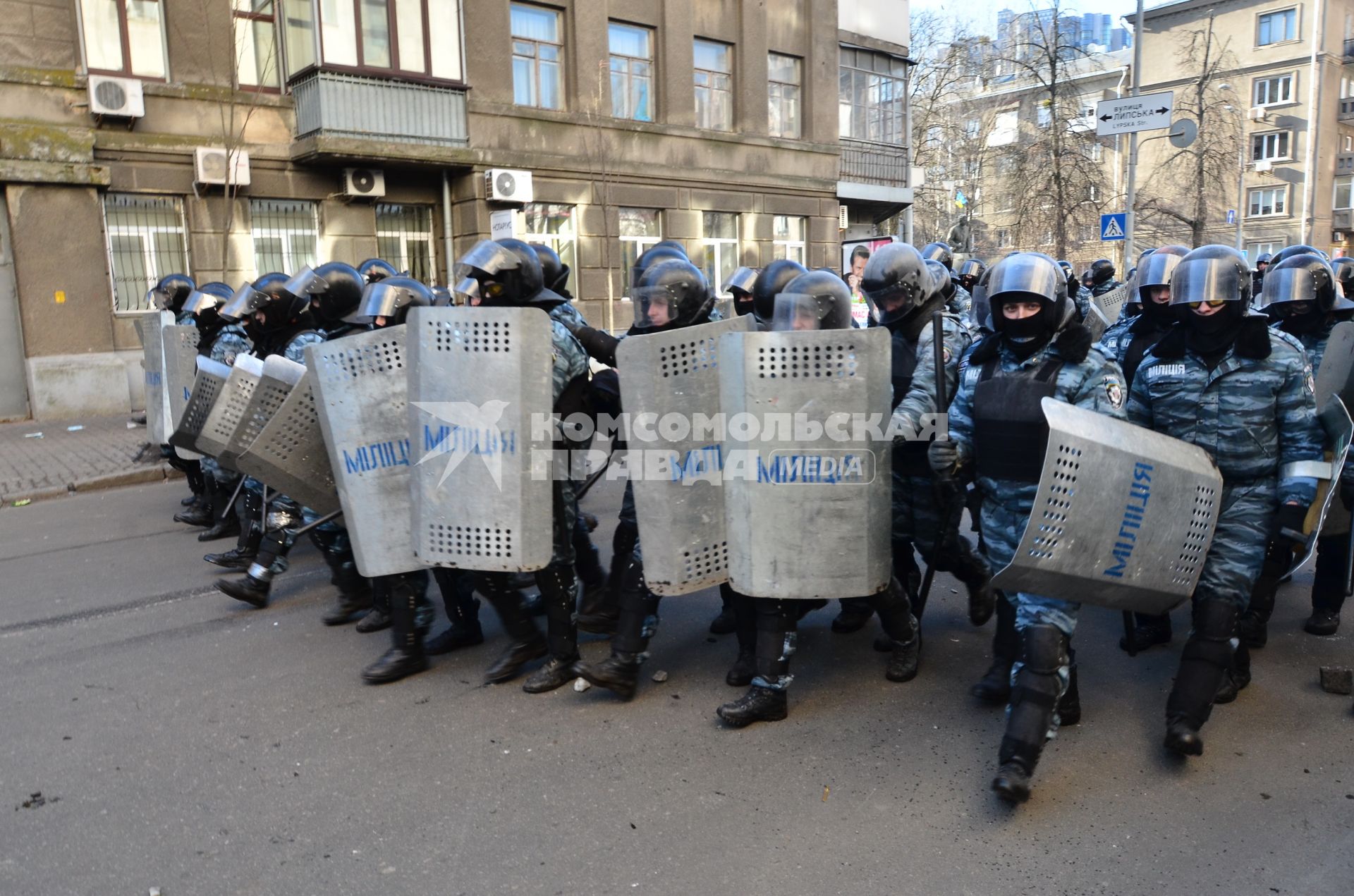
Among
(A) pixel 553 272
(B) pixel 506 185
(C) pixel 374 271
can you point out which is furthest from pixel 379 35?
(A) pixel 553 272

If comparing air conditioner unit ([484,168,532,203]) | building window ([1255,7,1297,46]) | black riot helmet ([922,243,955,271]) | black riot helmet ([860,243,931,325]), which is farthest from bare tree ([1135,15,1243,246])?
building window ([1255,7,1297,46])

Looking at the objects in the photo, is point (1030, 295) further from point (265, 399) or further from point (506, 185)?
point (506, 185)

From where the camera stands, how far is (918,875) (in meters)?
2.90

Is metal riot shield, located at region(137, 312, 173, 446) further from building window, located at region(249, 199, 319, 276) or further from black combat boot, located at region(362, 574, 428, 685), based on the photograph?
building window, located at region(249, 199, 319, 276)

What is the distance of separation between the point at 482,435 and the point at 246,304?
8.53 feet

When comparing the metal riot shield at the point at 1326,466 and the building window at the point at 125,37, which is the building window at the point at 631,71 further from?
the metal riot shield at the point at 1326,466

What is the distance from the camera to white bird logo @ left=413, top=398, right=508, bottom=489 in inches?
158

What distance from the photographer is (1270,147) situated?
159 ft

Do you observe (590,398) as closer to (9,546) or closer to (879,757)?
(879,757)

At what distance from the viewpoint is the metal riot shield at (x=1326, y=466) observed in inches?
141

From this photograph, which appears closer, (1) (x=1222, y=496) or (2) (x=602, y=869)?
(2) (x=602, y=869)

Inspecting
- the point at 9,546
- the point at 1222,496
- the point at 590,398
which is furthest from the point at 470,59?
the point at 1222,496

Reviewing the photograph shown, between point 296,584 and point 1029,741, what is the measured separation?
4680 mm

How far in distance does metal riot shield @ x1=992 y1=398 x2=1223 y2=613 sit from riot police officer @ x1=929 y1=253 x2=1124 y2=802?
0.78 ft
